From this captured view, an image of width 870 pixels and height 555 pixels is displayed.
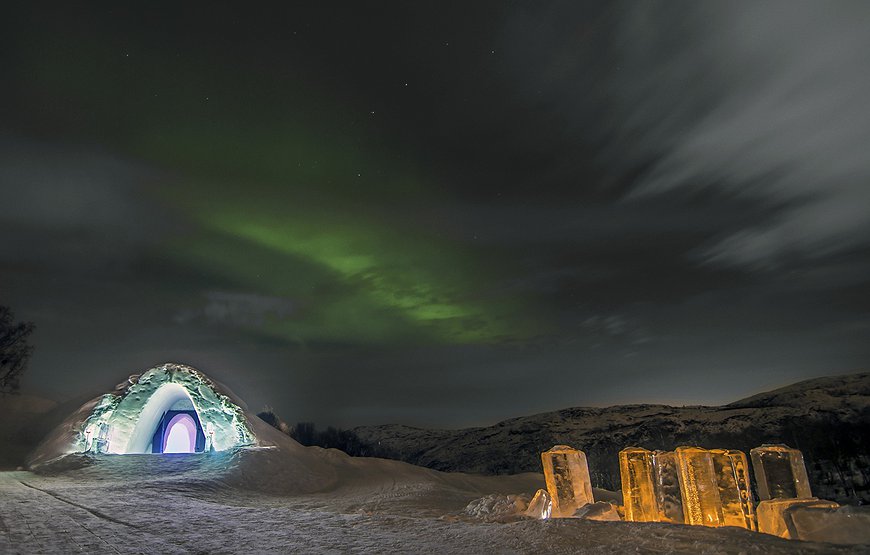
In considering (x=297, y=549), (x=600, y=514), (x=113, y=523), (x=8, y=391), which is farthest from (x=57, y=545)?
(x=8, y=391)

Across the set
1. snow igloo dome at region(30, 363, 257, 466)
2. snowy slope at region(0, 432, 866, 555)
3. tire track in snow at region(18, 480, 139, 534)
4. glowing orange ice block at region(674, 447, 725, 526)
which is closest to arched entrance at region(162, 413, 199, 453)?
snow igloo dome at region(30, 363, 257, 466)

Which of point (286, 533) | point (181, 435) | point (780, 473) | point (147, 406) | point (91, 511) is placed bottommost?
point (286, 533)

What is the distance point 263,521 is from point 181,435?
19563mm

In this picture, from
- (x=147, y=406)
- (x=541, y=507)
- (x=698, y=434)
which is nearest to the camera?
(x=541, y=507)

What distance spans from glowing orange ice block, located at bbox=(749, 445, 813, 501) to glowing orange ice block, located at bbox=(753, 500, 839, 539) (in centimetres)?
83

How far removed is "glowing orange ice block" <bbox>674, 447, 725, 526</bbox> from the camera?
688 centimetres

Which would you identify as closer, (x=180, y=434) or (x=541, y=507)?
(x=541, y=507)

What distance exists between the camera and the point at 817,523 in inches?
191

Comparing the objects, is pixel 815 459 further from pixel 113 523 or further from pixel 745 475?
pixel 113 523

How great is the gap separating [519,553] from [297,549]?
2.76m

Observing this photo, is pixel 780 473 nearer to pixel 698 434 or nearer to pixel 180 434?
pixel 180 434

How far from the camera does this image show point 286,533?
22.4ft

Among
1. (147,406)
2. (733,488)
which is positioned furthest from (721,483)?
(147,406)

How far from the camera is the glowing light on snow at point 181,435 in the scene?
2356 cm
